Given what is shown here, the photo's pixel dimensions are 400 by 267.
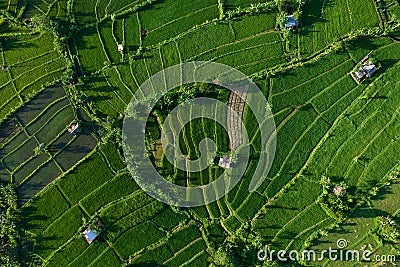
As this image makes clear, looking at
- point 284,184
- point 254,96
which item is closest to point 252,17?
point 254,96

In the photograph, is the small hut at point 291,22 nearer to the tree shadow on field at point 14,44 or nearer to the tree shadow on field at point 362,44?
the tree shadow on field at point 362,44

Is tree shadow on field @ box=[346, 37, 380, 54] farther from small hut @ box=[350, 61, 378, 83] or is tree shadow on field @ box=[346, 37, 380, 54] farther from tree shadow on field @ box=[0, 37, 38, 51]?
tree shadow on field @ box=[0, 37, 38, 51]

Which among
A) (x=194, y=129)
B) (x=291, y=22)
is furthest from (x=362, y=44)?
(x=194, y=129)

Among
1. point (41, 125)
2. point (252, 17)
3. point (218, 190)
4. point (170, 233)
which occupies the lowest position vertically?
point (170, 233)

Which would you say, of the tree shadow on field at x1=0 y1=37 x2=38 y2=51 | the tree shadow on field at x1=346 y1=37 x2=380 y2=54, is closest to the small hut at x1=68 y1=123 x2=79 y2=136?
the tree shadow on field at x1=0 y1=37 x2=38 y2=51

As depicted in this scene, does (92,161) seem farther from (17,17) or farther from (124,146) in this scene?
(17,17)

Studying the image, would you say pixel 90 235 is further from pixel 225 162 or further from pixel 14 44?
pixel 14 44

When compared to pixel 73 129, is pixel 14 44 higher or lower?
higher

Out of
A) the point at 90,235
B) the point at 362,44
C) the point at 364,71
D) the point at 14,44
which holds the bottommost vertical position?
the point at 90,235
